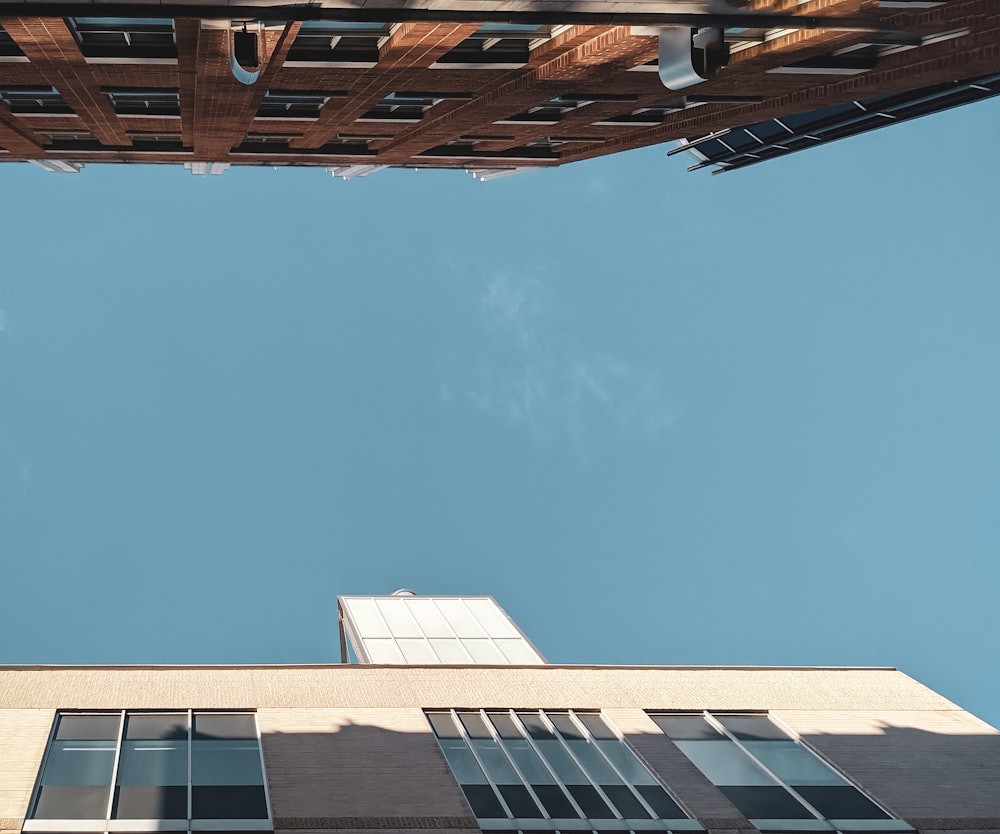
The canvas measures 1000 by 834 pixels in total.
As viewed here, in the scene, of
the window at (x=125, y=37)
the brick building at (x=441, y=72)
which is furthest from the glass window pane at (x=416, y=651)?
the window at (x=125, y=37)

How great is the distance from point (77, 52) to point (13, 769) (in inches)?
595

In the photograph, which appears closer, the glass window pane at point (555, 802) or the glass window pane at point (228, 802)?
A: the glass window pane at point (228, 802)

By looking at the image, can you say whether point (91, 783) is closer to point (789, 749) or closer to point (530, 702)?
point (530, 702)

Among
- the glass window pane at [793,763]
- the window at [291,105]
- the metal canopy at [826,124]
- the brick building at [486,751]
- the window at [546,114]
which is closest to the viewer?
the brick building at [486,751]

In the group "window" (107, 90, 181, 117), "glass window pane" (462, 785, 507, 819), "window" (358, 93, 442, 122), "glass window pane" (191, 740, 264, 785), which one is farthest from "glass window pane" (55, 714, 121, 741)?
"window" (358, 93, 442, 122)

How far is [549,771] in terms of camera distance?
77.6 ft

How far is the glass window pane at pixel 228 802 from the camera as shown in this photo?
2002 cm

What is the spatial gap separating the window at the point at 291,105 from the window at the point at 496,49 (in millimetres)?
5582

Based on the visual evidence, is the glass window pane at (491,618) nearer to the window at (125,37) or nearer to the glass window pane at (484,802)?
the glass window pane at (484,802)

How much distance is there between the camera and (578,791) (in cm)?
2291

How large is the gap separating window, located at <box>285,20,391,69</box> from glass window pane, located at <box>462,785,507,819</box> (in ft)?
54.2

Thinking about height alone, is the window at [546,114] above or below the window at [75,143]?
above

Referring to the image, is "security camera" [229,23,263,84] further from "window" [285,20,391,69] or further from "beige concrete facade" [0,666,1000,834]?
"beige concrete facade" [0,666,1000,834]

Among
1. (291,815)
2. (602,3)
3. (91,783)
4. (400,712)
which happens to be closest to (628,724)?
(400,712)
